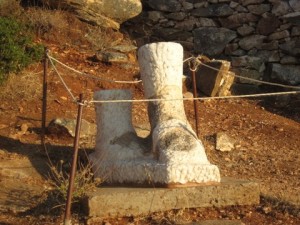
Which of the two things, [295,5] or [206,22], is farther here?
[206,22]

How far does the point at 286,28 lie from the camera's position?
10.8 m

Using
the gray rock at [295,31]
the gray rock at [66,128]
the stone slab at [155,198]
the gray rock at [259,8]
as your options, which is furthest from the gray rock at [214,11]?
the stone slab at [155,198]

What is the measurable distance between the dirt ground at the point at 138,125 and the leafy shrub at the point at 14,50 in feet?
0.90

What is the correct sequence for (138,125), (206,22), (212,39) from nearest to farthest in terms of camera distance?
1. (138,125)
2. (212,39)
3. (206,22)

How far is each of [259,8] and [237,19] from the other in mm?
438

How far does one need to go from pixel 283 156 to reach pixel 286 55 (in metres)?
3.78

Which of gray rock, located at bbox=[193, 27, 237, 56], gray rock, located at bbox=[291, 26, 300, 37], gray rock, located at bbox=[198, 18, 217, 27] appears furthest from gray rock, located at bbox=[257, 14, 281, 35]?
gray rock, located at bbox=[198, 18, 217, 27]

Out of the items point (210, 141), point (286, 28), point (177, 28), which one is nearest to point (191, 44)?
point (177, 28)

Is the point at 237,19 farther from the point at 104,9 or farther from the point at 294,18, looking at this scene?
the point at 104,9

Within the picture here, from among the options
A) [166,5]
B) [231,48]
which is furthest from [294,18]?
[166,5]

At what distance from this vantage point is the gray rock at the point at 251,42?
11.0m

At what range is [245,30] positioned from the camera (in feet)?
36.3

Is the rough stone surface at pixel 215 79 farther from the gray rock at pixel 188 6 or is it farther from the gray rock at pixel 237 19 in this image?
the gray rock at pixel 188 6

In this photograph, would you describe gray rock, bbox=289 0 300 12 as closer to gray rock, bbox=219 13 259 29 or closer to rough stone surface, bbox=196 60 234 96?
gray rock, bbox=219 13 259 29
